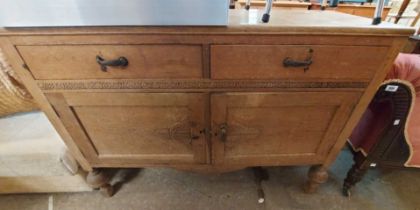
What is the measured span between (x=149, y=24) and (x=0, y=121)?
3.23 feet

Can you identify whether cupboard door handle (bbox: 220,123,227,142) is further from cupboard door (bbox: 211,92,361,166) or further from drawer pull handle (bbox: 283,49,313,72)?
drawer pull handle (bbox: 283,49,313,72)

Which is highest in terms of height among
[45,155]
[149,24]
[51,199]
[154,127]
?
[149,24]

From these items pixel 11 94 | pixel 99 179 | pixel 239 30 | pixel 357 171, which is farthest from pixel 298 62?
pixel 11 94

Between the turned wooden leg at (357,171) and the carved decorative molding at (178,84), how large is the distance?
47cm

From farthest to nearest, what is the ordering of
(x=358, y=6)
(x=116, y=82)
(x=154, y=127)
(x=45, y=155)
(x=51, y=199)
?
(x=358, y=6) < (x=51, y=199) < (x=45, y=155) < (x=154, y=127) < (x=116, y=82)

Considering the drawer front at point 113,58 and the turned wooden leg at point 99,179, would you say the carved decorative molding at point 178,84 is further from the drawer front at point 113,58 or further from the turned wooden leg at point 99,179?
the turned wooden leg at point 99,179

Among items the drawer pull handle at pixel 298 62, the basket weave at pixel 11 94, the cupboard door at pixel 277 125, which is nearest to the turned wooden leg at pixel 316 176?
the cupboard door at pixel 277 125

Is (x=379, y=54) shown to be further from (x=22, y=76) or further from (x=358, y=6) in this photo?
(x=358, y=6)

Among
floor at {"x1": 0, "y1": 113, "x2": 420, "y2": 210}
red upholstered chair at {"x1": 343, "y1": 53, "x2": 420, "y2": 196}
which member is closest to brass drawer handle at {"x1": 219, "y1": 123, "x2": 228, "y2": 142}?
floor at {"x1": 0, "y1": 113, "x2": 420, "y2": 210}

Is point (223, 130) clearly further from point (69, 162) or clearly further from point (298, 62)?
point (69, 162)

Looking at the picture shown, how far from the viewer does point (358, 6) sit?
257cm

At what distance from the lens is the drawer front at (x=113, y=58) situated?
21.1 inches

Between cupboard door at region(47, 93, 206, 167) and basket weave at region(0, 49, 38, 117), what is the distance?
0.31 metres

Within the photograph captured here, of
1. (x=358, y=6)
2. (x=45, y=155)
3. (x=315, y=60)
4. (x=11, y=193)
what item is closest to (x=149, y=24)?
(x=315, y=60)
